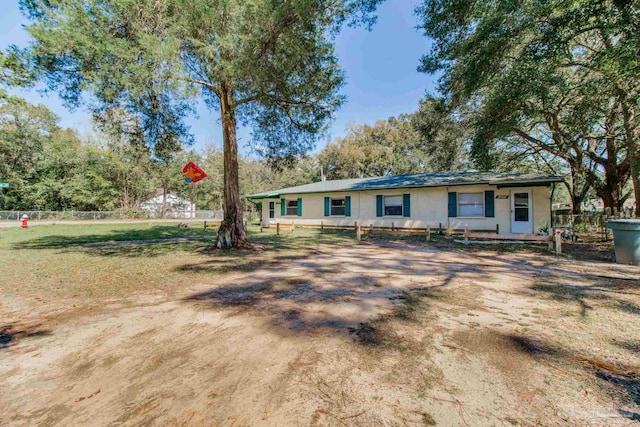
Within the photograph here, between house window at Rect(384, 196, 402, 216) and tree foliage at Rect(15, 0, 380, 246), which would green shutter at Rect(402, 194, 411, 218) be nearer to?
house window at Rect(384, 196, 402, 216)

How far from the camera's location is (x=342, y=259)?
8.09 meters

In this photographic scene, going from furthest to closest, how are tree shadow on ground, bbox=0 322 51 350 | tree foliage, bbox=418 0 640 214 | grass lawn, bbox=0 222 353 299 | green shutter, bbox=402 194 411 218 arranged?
1. green shutter, bbox=402 194 411 218
2. tree foliage, bbox=418 0 640 214
3. grass lawn, bbox=0 222 353 299
4. tree shadow on ground, bbox=0 322 51 350

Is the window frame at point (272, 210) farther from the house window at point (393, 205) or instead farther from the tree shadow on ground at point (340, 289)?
the tree shadow on ground at point (340, 289)

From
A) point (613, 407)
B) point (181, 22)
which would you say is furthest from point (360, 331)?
point (181, 22)

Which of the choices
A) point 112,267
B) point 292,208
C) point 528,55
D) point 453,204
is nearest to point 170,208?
point 292,208

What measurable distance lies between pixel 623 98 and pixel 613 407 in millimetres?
10983

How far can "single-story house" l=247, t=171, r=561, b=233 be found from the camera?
1238cm

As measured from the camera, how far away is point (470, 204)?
13969 mm

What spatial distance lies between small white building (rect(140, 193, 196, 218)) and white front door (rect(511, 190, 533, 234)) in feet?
118

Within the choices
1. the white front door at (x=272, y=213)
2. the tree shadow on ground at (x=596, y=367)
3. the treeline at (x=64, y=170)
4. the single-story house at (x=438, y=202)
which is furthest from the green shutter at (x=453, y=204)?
the treeline at (x=64, y=170)

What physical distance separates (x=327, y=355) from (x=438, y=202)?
13.7m

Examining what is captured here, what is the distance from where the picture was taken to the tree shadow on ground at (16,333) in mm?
3133

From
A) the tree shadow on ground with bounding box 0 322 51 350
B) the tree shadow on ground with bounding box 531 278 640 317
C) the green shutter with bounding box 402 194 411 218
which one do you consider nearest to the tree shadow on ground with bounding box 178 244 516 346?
the tree shadow on ground with bounding box 531 278 640 317

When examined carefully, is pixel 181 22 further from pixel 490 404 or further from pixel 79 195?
pixel 79 195
